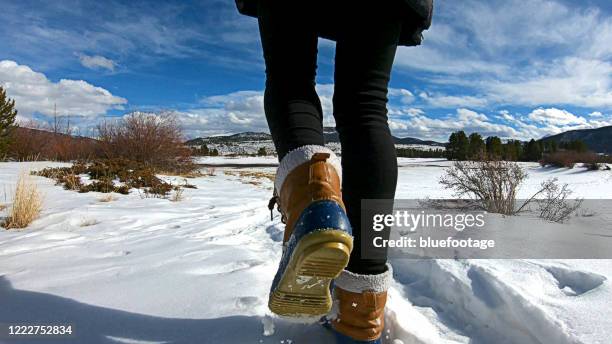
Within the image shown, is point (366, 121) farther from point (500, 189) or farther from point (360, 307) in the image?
point (500, 189)

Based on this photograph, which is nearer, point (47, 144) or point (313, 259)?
point (313, 259)

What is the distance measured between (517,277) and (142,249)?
139cm

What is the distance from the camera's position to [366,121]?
0.76 m

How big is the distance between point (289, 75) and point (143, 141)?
942 cm

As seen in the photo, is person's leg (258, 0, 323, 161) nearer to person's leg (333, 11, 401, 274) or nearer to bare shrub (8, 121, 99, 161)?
person's leg (333, 11, 401, 274)

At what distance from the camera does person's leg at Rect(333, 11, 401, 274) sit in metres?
0.74

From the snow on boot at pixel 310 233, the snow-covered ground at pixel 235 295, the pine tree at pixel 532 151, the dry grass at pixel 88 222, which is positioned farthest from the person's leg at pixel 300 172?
the pine tree at pixel 532 151

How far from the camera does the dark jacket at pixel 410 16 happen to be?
779 millimetres

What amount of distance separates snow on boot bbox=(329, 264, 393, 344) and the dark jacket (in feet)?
1.78

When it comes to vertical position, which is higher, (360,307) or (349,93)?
(349,93)

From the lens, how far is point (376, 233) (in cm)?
75

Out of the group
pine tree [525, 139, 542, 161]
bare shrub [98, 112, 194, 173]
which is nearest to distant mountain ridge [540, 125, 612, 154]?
pine tree [525, 139, 542, 161]

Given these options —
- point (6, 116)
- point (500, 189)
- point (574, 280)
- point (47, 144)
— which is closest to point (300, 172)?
point (574, 280)

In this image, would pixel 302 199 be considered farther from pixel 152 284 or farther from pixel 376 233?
pixel 152 284
